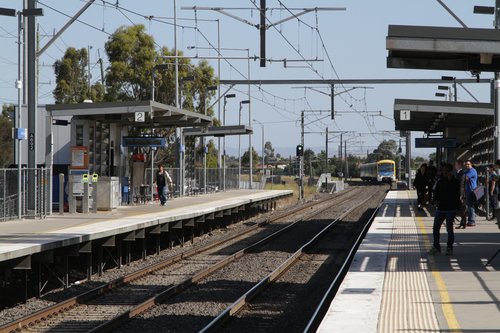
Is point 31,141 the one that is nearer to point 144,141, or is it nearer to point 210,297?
point 144,141

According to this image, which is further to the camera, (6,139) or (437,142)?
(6,139)

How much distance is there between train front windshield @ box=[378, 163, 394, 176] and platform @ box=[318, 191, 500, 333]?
7204 cm

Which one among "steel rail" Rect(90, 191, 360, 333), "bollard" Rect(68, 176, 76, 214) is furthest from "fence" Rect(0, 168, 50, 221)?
"steel rail" Rect(90, 191, 360, 333)

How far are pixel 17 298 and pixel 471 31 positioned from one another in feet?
30.1

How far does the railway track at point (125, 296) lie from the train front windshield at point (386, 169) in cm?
6993

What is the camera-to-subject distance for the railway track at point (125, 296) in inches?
488

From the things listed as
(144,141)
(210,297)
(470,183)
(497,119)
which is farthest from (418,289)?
(144,141)

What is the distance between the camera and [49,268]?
1664 centimetres

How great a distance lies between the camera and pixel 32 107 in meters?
22.0

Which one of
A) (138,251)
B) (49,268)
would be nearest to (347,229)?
(138,251)

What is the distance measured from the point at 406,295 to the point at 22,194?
1296 centimetres

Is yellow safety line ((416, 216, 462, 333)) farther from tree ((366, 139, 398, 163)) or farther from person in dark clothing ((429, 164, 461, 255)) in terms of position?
tree ((366, 139, 398, 163))

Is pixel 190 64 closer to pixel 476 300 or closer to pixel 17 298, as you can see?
pixel 17 298

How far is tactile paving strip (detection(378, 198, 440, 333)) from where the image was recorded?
975cm
